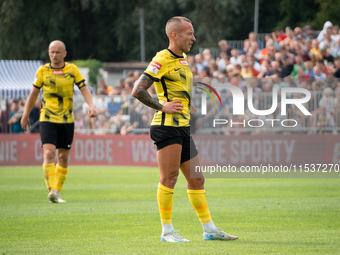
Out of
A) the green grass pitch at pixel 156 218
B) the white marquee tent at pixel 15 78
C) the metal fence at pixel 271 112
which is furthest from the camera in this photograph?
the white marquee tent at pixel 15 78

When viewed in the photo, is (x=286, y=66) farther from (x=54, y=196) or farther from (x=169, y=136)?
(x=169, y=136)

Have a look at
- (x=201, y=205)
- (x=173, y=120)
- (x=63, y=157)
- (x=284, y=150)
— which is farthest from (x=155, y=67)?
(x=284, y=150)

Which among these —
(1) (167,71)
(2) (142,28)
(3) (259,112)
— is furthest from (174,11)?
(1) (167,71)

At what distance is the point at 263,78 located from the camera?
17.4 m

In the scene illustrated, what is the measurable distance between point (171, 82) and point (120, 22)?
36.0m

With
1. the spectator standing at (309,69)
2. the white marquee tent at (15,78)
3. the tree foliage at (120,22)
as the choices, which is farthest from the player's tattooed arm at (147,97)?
the tree foliage at (120,22)

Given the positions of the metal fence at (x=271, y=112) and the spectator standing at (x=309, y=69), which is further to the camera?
the spectator standing at (x=309, y=69)

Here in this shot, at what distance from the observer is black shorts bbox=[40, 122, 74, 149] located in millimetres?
9527

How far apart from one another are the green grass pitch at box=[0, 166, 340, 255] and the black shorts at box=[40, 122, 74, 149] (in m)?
0.96

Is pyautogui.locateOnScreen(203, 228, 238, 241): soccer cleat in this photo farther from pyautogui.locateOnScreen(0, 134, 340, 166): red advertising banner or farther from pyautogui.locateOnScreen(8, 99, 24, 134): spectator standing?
pyautogui.locateOnScreen(8, 99, 24, 134): spectator standing

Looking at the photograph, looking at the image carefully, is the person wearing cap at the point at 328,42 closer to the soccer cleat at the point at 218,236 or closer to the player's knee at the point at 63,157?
the player's knee at the point at 63,157

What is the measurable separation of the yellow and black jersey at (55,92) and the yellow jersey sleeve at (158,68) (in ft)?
12.8

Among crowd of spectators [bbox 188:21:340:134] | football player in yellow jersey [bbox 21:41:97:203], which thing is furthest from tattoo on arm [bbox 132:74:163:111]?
crowd of spectators [bbox 188:21:340:134]

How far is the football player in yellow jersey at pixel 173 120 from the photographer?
604cm
